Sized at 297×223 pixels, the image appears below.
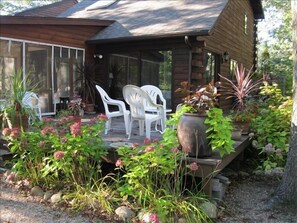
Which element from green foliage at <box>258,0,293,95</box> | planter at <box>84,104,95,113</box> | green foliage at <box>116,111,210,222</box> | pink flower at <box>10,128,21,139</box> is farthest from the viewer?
green foliage at <box>258,0,293,95</box>

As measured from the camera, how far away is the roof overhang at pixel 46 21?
6.59 metres

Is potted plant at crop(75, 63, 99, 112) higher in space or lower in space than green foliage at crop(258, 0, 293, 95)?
lower

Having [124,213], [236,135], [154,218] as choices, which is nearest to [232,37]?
[236,135]

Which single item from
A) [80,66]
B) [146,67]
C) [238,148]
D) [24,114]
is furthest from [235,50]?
[24,114]

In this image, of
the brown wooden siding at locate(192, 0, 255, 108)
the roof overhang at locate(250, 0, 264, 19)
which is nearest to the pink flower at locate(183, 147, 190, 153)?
the brown wooden siding at locate(192, 0, 255, 108)

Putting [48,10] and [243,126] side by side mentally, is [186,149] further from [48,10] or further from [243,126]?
[48,10]

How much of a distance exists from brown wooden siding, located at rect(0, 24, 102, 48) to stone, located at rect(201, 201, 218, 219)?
587cm

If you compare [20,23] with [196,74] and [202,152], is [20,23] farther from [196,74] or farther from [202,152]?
[202,152]

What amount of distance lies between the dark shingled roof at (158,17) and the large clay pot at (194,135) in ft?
14.3

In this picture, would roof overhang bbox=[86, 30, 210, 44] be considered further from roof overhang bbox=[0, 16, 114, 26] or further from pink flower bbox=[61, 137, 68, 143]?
pink flower bbox=[61, 137, 68, 143]

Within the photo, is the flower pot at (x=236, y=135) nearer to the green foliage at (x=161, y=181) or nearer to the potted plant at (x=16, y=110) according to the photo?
the green foliage at (x=161, y=181)

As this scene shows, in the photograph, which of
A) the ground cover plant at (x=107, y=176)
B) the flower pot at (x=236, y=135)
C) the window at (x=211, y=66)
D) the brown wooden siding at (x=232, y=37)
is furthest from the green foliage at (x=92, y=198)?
the window at (x=211, y=66)

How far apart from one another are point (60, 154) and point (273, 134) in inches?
119

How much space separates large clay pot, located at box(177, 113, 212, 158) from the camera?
3227 mm
